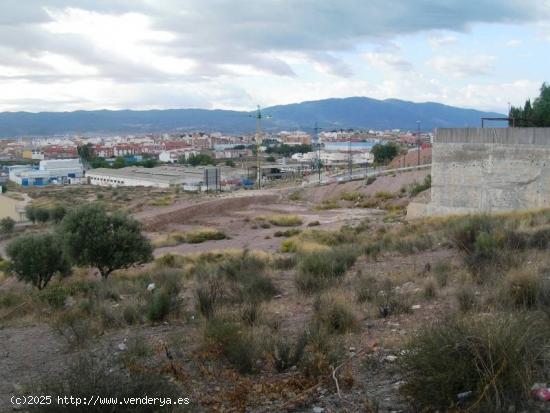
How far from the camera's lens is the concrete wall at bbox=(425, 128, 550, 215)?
75.6 feet

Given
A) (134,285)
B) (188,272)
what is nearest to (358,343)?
(134,285)

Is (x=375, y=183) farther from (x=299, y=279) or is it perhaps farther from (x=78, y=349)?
(x=78, y=349)

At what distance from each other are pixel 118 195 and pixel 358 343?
71312 millimetres

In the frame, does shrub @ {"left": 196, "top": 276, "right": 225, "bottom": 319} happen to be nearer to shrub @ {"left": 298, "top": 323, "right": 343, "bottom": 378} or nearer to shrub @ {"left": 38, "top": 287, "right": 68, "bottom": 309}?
shrub @ {"left": 298, "top": 323, "right": 343, "bottom": 378}

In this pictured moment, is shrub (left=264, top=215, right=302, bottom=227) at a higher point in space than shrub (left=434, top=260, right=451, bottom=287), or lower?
lower

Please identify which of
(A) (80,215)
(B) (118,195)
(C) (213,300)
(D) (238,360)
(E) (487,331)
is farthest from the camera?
(B) (118,195)

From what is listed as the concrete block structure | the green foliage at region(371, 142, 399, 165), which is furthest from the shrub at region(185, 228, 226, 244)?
the green foliage at region(371, 142, 399, 165)

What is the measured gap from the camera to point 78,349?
8.05 metres

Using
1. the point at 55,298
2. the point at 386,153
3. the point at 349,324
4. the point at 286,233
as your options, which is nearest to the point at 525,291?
the point at 349,324

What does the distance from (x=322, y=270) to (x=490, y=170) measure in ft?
47.0

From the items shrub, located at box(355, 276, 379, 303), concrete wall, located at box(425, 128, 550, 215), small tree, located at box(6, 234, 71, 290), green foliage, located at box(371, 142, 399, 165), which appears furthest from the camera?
green foliage, located at box(371, 142, 399, 165)

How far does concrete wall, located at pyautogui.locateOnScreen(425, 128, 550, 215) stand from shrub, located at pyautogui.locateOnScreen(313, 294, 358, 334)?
54.6 feet

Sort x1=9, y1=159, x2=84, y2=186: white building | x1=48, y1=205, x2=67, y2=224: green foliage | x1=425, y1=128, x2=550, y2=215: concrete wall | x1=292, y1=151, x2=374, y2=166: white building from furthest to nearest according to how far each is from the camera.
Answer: x1=292, y1=151, x2=374, y2=166: white building, x1=9, y1=159, x2=84, y2=186: white building, x1=48, y1=205, x2=67, y2=224: green foliage, x1=425, y1=128, x2=550, y2=215: concrete wall

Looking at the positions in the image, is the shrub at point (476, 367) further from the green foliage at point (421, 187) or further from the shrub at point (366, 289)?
the green foliage at point (421, 187)
